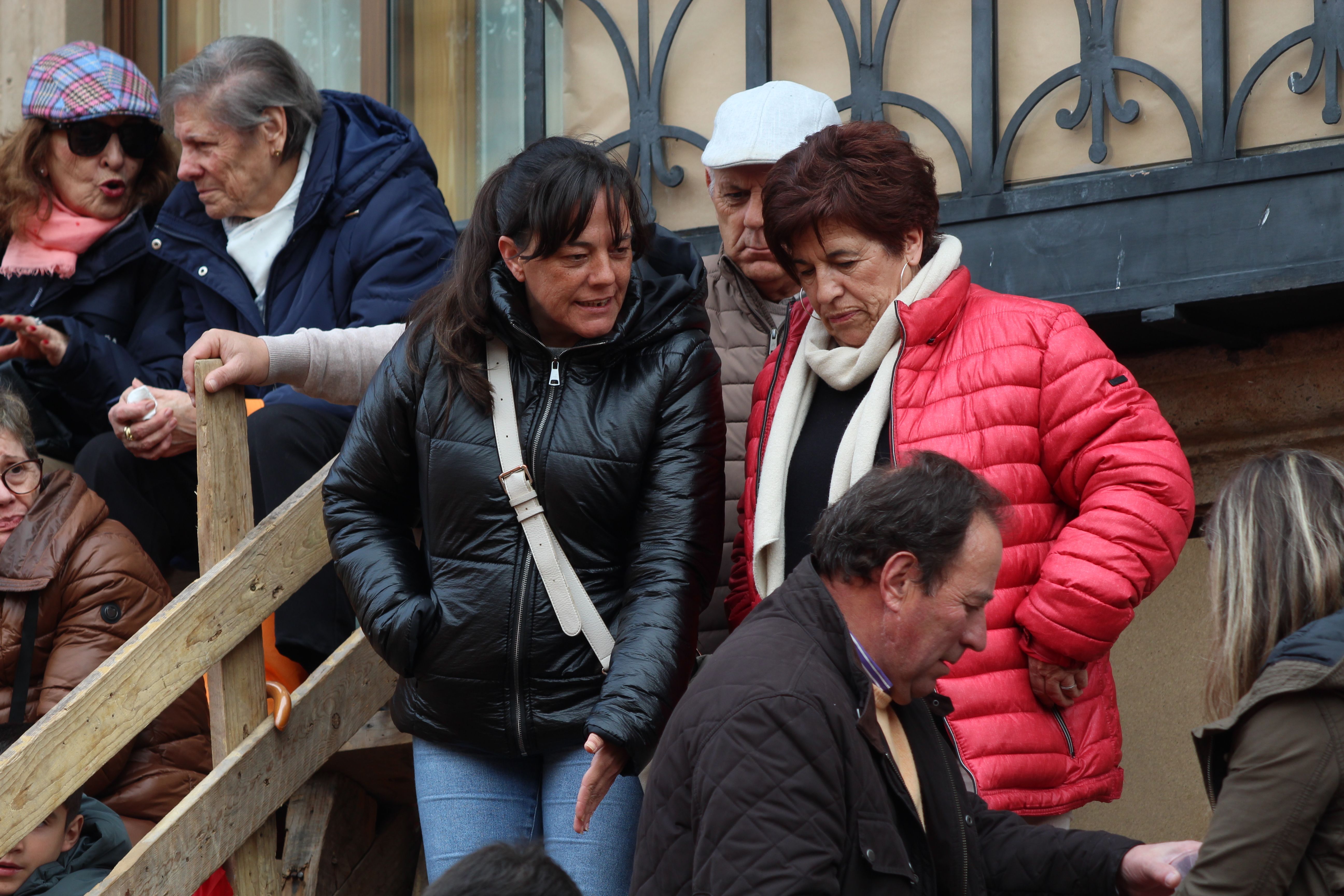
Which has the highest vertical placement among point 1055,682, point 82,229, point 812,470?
point 82,229

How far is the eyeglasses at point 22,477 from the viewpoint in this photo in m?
4.35

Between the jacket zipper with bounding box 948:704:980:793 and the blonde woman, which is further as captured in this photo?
the jacket zipper with bounding box 948:704:980:793

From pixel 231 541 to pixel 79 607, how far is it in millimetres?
514

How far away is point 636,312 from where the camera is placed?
11.4 feet

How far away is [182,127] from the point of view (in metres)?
4.70

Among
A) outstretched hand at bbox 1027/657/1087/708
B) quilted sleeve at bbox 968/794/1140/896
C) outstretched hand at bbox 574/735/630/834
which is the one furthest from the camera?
outstretched hand at bbox 1027/657/1087/708

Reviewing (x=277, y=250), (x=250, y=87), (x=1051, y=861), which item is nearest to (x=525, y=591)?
(x=1051, y=861)

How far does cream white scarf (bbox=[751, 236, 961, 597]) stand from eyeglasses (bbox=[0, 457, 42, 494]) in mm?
2093

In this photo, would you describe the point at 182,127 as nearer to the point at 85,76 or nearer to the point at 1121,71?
the point at 85,76

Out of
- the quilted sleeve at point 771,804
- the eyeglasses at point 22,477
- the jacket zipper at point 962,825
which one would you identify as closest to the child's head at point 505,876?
the quilted sleeve at point 771,804

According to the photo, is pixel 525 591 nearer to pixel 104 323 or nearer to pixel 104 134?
pixel 104 323

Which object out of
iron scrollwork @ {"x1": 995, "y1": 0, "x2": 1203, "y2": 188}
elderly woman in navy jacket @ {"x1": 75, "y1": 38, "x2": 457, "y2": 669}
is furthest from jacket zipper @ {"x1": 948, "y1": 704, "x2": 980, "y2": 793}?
iron scrollwork @ {"x1": 995, "y1": 0, "x2": 1203, "y2": 188}

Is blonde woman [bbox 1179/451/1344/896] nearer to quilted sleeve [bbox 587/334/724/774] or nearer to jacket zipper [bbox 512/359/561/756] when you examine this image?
quilted sleeve [bbox 587/334/724/774]

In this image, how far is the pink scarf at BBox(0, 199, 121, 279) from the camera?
5078 millimetres
